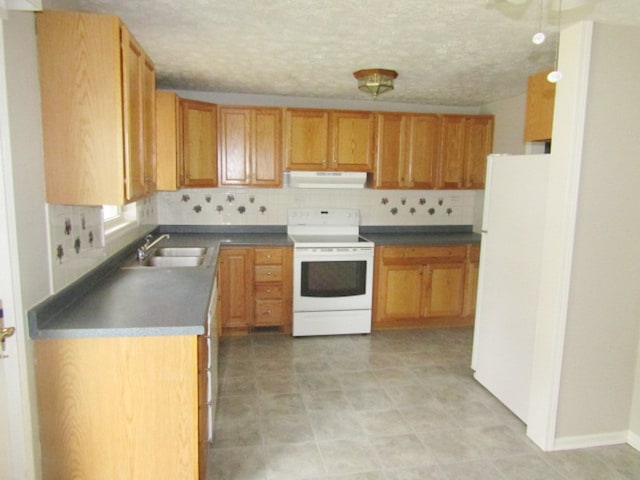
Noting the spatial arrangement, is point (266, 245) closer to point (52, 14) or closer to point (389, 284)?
point (389, 284)

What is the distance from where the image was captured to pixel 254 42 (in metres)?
2.76

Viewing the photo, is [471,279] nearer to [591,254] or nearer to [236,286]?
[591,254]

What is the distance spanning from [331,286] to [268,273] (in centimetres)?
60

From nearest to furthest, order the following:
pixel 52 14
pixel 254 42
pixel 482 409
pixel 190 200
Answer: pixel 52 14
pixel 254 42
pixel 482 409
pixel 190 200

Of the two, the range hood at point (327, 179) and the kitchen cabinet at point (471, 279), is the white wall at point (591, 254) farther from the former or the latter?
the range hood at point (327, 179)

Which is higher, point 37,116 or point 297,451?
point 37,116

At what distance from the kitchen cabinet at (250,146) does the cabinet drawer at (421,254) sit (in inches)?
50.8

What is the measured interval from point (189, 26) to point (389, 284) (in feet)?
9.35

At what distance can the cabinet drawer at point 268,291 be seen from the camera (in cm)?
419

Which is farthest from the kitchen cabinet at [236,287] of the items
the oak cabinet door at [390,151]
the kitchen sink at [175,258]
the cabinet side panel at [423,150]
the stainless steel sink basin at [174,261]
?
the cabinet side panel at [423,150]

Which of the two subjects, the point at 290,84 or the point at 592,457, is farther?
the point at 290,84

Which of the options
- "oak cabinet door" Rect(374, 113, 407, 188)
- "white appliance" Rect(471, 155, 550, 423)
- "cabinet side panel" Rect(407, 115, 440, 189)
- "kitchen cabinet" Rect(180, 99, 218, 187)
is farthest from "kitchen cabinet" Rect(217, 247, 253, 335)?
"white appliance" Rect(471, 155, 550, 423)

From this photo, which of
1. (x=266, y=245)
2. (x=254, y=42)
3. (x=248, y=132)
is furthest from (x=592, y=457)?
(x=248, y=132)

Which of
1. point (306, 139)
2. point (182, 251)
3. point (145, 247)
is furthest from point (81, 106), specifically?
point (306, 139)
